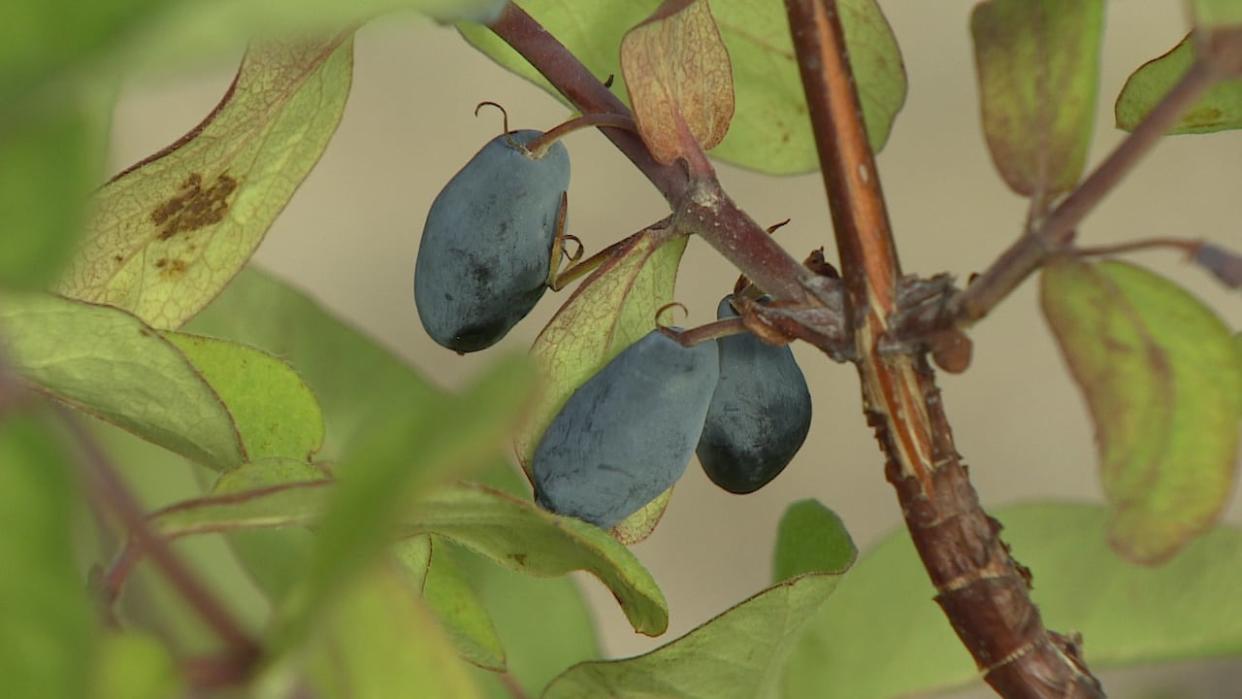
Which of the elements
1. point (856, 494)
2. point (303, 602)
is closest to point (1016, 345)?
point (856, 494)

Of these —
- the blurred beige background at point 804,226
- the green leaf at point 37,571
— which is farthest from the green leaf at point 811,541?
the blurred beige background at point 804,226

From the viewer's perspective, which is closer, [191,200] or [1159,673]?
[191,200]

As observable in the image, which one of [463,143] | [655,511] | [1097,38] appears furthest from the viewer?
[463,143]

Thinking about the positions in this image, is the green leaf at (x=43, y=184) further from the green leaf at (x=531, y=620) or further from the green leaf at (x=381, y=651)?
the green leaf at (x=531, y=620)

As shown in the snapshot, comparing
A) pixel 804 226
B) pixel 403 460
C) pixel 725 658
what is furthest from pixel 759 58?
pixel 804 226

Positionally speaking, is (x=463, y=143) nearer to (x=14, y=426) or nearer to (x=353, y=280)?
(x=353, y=280)

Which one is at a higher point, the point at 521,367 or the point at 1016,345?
the point at 1016,345

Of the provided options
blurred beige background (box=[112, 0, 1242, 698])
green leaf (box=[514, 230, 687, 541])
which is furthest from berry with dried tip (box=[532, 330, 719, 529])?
blurred beige background (box=[112, 0, 1242, 698])
